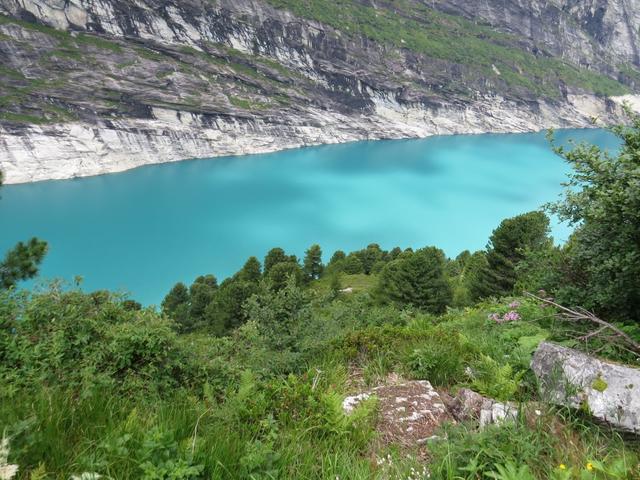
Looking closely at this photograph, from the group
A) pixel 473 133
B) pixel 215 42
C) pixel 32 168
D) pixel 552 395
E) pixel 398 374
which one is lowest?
pixel 473 133

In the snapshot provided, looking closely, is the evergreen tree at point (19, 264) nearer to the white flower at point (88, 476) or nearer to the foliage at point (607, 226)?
the white flower at point (88, 476)

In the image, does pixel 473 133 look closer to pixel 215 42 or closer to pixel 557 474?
pixel 215 42

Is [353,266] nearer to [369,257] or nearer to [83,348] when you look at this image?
[369,257]

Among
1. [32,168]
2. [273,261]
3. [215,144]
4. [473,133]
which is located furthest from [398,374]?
[473,133]

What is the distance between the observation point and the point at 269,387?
360 centimetres

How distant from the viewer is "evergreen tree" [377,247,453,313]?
25.8 meters

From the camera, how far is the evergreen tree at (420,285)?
25828 mm

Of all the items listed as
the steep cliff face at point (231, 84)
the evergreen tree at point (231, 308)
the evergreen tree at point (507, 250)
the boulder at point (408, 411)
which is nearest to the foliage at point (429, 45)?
the steep cliff face at point (231, 84)

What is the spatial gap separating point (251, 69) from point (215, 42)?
15.2 m

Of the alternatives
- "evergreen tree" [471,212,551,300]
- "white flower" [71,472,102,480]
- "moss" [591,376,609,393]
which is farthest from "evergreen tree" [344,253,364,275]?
"white flower" [71,472,102,480]

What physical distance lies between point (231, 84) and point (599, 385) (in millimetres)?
144256

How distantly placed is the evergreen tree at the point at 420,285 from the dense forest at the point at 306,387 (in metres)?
18.8

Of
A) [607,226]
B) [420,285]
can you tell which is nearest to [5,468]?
[607,226]

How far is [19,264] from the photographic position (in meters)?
10.5
